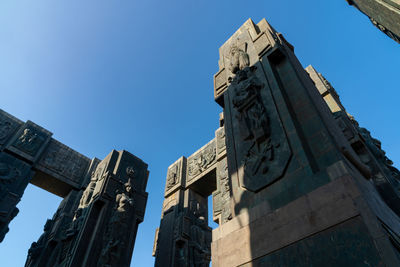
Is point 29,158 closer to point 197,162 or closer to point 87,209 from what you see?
point 87,209

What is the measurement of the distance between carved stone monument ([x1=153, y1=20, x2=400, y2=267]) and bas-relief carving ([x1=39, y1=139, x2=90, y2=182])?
13134mm

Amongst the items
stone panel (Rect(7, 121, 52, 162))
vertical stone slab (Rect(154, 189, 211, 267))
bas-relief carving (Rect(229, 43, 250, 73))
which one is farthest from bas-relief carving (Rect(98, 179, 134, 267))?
bas-relief carving (Rect(229, 43, 250, 73))

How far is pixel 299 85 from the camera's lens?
5.30 metres

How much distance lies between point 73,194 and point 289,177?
15.9 metres

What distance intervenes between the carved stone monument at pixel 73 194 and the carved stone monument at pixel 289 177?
877 cm

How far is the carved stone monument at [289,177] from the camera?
116 inches

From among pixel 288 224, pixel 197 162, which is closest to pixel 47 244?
pixel 197 162

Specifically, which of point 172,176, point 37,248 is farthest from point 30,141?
point 172,176

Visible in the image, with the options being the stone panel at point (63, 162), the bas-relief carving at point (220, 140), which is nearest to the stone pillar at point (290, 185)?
the bas-relief carving at point (220, 140)

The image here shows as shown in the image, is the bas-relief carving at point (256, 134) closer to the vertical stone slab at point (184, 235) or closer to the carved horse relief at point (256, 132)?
the carved horse relief at point (256, 132)

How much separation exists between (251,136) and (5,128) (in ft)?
51.4

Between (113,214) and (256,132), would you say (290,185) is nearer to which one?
(256,132)

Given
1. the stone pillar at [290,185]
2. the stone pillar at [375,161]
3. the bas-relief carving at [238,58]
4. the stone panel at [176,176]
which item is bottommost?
the stone pillar at [290,185]

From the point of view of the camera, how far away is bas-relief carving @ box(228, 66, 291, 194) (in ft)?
14.7
